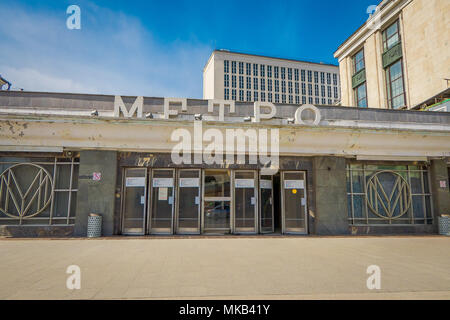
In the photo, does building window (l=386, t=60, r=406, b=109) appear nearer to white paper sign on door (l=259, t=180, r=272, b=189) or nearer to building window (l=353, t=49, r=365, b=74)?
building window (l=353, t=49, r=365, b=74)

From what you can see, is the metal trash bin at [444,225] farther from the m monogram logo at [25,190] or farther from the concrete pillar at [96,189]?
the m monogram logo at [25,190]

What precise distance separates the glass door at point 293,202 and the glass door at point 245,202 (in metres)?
1.26

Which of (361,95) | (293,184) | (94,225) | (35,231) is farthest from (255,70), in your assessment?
(35,231)

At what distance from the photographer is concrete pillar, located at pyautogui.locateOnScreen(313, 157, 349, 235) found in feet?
35.4

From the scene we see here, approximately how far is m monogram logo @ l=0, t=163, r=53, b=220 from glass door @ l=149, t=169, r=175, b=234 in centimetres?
386

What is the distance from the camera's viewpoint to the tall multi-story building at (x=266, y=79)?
6862 cm

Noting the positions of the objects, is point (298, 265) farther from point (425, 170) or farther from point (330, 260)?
point (425, 170)

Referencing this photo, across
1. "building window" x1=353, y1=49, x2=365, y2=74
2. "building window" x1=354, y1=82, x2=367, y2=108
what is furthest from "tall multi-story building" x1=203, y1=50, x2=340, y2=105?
"building window" x1=354, y1=82, x2=367, y2=108

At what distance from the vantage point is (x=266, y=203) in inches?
448

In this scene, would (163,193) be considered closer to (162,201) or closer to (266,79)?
(162,201)

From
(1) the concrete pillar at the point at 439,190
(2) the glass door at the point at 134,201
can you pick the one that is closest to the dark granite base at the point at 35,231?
(2) the glass door at the point at 134,201

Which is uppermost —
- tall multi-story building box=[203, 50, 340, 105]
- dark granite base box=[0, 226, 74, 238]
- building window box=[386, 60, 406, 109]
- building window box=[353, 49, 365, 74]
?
tall multi-story building box=[203, 50, 340, 105]

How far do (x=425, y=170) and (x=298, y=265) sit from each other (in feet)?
32.0
